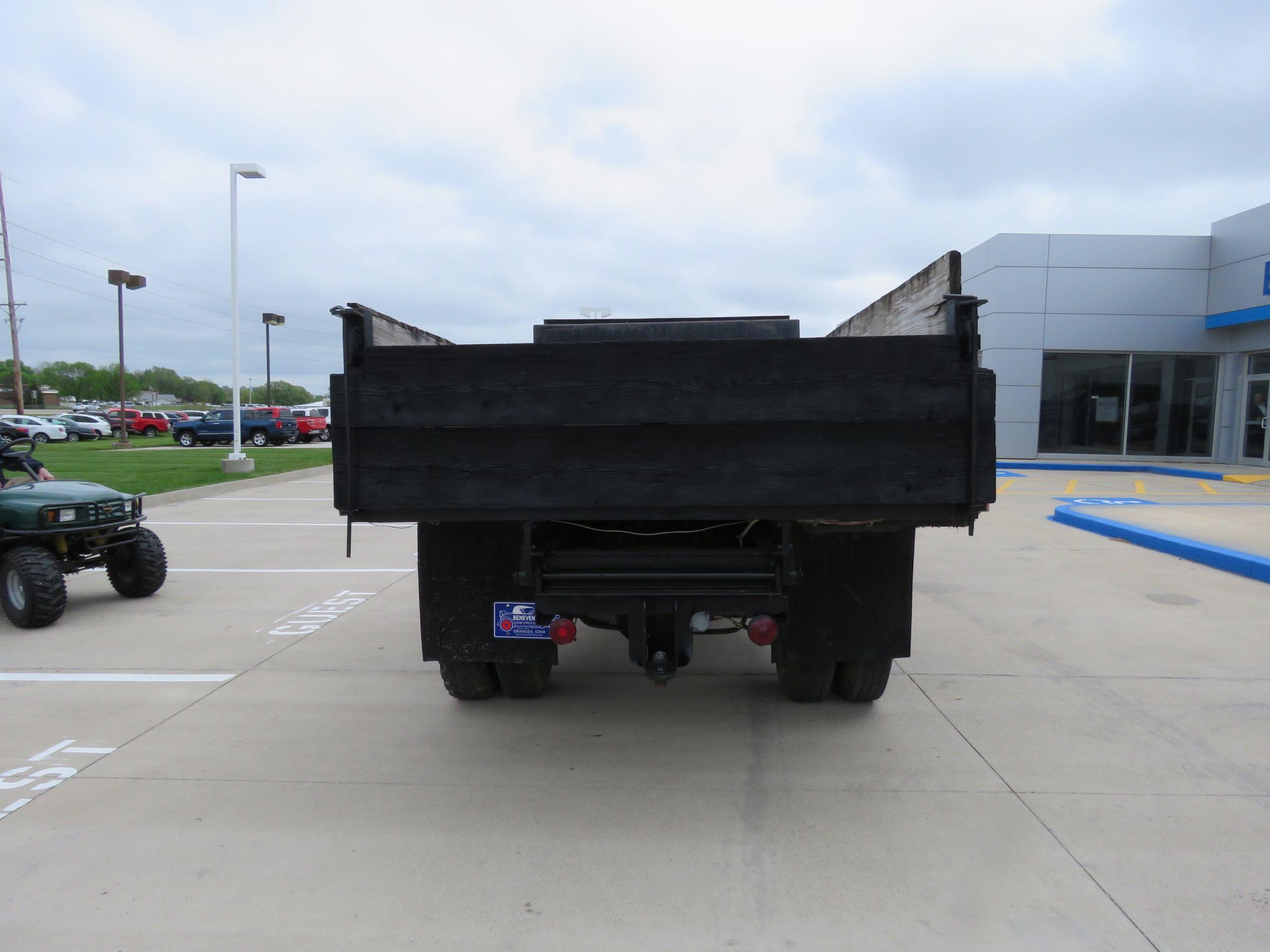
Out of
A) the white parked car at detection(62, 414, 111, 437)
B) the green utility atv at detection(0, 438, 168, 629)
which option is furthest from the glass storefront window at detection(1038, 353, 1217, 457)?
the white parked car at detection(62, 414, 111, 437)

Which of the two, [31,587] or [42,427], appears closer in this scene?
[31,587]

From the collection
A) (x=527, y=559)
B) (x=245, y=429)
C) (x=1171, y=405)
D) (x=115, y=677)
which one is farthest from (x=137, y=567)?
(x=245, y=429)

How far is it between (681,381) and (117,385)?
14620 centimetres

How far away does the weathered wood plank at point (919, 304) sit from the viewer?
120 inches

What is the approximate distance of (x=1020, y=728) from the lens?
13.7ft

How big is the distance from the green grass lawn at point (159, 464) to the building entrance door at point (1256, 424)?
964 inches

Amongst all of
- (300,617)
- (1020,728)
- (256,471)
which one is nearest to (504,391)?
(1020,728)

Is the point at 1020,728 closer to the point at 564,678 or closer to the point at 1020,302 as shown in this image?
the point at 564,678

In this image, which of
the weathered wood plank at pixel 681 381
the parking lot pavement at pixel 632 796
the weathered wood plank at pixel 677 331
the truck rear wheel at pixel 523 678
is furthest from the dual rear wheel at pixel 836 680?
the weathered wood plank at pixel 677 331

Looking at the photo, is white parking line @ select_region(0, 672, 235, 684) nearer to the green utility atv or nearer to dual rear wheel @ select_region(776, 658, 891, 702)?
the green utility atv

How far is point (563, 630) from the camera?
3.49 m

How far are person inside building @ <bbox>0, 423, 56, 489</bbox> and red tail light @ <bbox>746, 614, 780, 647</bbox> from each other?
6401mm

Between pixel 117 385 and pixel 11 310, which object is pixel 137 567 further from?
pixel 117 385

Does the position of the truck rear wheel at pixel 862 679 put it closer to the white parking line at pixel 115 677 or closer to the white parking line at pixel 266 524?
the white parking line at pixel 115 677
